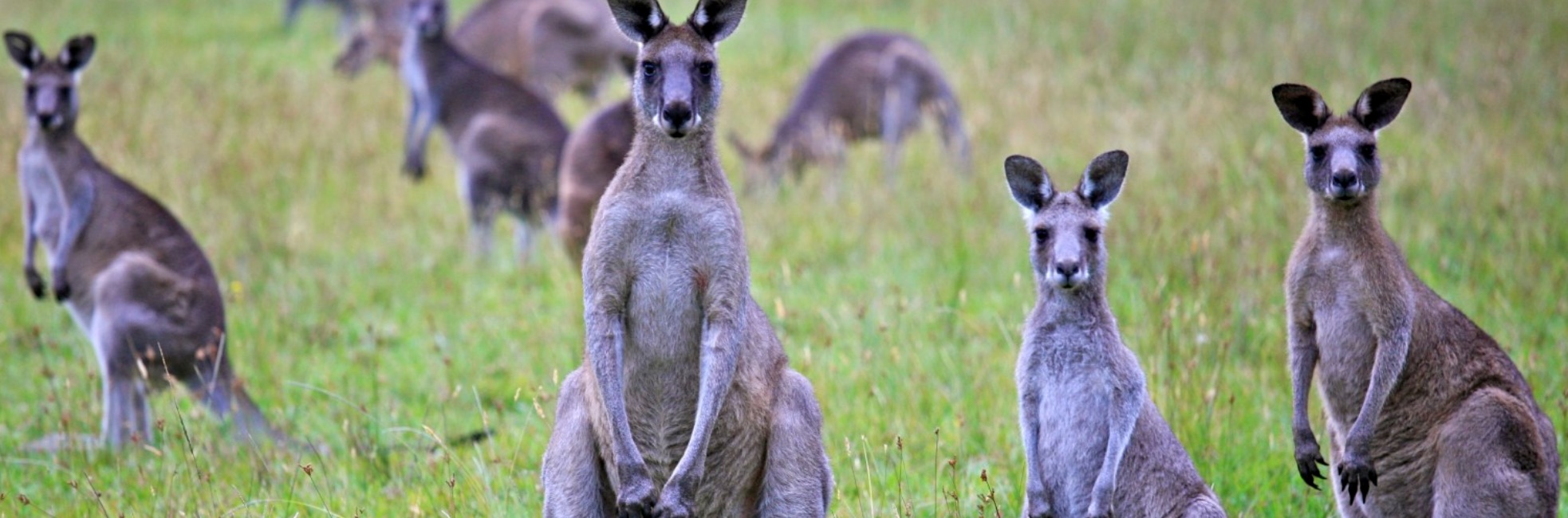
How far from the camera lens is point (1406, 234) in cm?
780

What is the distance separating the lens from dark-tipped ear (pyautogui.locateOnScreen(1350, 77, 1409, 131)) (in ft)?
13.4

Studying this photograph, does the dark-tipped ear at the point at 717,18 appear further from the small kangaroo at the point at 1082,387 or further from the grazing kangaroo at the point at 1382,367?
the grazing kangaroo at the point at 1382,367

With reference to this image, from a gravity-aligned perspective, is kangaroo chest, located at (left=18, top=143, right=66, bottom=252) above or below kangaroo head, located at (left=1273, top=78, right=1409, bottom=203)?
below

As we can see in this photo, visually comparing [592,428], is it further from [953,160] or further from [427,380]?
[953,160]

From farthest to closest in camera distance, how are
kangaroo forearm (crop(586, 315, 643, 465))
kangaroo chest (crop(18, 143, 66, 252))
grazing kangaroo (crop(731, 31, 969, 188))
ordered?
grazing kangaroo (crop(731, 31, 969, 188)) < kangaroo chest (crop(18, 143, 66, 252)) < kangaroo forearm (crop(586, 315, 643, 465))

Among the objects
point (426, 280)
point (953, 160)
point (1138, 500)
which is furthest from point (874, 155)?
point (1138, 500)

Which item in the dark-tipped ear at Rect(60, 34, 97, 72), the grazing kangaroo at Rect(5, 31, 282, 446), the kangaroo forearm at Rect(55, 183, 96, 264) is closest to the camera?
the grazing kangaroo at Rect(5, 31, 282, 446)

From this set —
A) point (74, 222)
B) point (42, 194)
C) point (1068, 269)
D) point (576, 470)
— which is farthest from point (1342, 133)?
point (42, 194)

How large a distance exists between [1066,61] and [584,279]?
9.98 m

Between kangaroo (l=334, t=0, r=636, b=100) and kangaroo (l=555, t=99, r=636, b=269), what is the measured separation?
488cm

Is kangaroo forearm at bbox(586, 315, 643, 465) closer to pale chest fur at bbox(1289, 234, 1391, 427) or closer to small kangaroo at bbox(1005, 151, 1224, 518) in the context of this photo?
small kangaroo at bbox(1005, 151, 1224, 518)

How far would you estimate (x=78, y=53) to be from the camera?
676 centimetres

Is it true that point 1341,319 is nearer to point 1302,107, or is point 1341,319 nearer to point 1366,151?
point 1366,151

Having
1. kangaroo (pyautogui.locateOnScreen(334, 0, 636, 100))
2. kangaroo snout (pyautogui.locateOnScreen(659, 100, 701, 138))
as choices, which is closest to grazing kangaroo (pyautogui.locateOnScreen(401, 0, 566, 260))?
kangaroo (pyautogui.locateOnScreen(334, 0, 636, 100))
